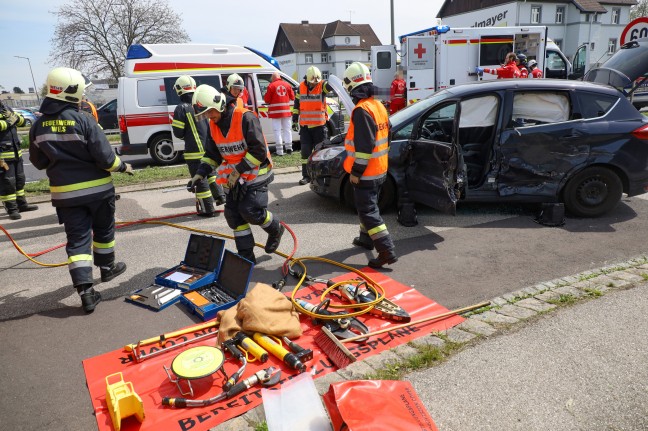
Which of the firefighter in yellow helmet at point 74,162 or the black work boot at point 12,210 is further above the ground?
the firefighter in yellow helmet at point 74,162

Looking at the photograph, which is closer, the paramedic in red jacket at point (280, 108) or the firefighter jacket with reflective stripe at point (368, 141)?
the firefighter jacket with reflective stripe at point (368, 141)

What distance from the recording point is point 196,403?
2.71m

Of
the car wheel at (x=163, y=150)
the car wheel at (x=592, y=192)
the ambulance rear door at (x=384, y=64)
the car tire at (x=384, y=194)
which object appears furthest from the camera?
the ambulance rear door at (x=384, y=64)

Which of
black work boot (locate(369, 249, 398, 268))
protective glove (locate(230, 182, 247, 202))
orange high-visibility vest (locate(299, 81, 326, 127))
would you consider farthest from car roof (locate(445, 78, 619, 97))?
protective glove (locate(230, 182, 247, 202))

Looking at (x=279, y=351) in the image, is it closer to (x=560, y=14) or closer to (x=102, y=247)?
(x=102, y=247)

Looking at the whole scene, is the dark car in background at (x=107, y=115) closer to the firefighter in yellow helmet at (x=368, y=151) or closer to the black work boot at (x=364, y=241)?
the black work boot at (x=364, y=241)

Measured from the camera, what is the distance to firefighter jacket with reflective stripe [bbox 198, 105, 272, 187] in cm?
443

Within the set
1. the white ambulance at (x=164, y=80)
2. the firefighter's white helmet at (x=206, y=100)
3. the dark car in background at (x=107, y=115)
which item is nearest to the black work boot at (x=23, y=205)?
the white ambulance at (x=164, y=80)

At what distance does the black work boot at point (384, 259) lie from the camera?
4711 mm

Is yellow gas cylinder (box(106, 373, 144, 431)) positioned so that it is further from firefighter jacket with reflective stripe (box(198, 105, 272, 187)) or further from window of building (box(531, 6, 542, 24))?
window of building (box(531, 6, 542, 24))

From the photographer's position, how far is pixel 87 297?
13.4 ft

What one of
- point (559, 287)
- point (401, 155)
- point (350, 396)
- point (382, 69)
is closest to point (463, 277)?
point (559, 287)

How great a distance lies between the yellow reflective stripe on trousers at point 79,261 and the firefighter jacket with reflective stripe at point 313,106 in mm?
4991

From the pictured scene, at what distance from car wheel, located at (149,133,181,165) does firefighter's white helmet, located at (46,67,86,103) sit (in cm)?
767
